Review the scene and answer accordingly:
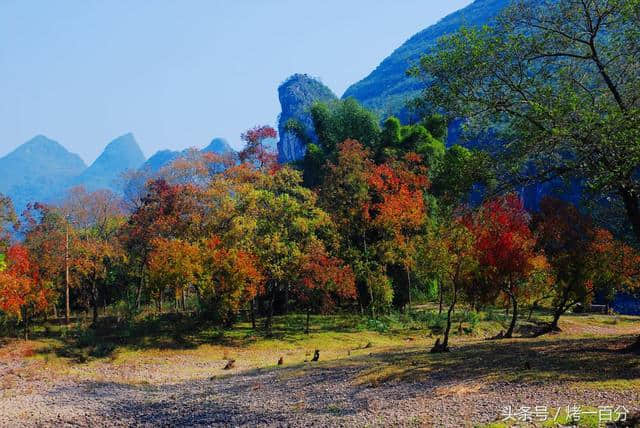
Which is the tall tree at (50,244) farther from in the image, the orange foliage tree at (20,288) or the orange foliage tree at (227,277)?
the orange foliage tree at (227,277)

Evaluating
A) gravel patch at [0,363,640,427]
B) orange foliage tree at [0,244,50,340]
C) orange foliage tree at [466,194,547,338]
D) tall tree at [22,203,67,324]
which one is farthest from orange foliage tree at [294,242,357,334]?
tall tree at [22,203,67,324]

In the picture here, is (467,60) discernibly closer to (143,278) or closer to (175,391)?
(175,391)

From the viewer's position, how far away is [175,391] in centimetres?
2473

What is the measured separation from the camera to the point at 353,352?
32.7 metres

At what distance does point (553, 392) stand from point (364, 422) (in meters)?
5.39

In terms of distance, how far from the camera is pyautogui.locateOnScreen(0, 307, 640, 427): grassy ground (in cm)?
1831

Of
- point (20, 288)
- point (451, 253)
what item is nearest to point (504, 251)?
point (451, 253)

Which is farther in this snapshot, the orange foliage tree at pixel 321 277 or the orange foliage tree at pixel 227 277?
the orange foliage tree at pixel 321 277

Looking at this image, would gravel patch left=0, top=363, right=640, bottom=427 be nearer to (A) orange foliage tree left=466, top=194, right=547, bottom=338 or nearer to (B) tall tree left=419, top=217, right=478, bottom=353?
(B) tall tree left=419, top=217, right=478, bottom=353

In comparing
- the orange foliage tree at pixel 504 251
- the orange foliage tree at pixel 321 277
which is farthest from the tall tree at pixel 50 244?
the orange foliage tree at pixel 504 251

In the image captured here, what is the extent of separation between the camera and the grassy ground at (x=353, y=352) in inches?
721

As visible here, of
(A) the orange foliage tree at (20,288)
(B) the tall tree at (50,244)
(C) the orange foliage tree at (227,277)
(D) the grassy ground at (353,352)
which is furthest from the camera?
(B) the tall tree at (50,244)

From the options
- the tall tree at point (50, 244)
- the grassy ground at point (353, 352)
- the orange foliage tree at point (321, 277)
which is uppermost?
the tall tree at point (50, 244)

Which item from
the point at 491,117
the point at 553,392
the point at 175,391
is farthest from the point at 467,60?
the point at 175,391
